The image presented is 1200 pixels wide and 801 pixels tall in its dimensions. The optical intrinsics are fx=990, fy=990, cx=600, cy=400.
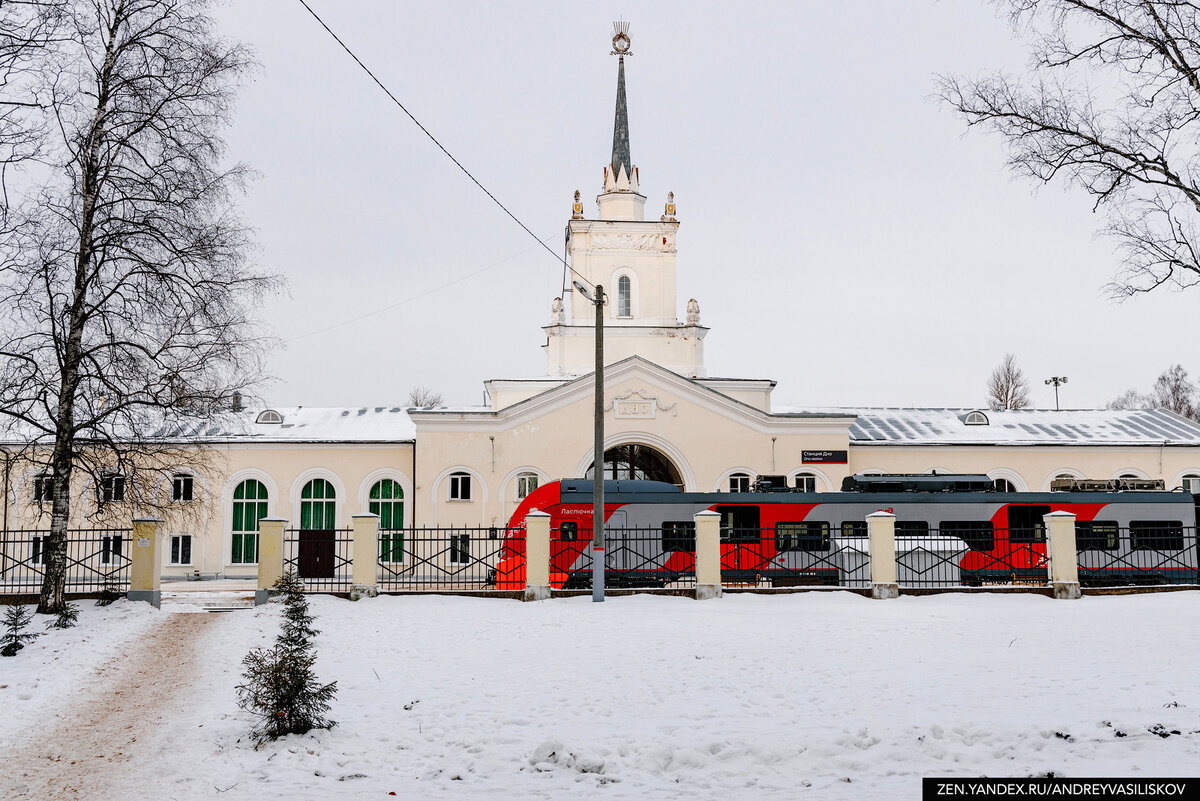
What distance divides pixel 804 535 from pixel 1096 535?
9.25 metres

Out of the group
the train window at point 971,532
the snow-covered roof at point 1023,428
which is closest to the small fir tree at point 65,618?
the train window at point 971,532

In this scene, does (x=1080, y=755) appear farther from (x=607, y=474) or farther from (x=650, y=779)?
(x=607, y=474)

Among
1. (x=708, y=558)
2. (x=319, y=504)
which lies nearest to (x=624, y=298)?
(x=319, y=504)

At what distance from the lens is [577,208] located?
45.1m

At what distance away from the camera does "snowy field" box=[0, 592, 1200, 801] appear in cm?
873

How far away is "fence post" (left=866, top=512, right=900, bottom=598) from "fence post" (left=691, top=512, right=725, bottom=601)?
339 cm

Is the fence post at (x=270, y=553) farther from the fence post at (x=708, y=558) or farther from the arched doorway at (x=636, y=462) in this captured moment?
the arched doorway at (x=636, y=462)

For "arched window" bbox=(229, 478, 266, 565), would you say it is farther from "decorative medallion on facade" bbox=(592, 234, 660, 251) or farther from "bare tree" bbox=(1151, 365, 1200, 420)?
"bare tree" bbox=(1151, 365, 1200, 420)

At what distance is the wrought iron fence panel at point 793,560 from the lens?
2492 centimetres

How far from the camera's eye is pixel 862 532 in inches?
1078

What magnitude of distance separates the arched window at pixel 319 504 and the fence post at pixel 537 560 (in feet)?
59.7

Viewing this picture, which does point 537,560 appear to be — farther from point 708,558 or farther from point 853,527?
point 853,527

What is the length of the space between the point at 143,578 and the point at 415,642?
764cm

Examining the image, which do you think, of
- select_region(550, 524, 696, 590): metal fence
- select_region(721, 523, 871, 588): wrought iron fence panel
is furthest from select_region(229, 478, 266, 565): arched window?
select_region(721, 523, 871, 588): wrought iron fence panel
